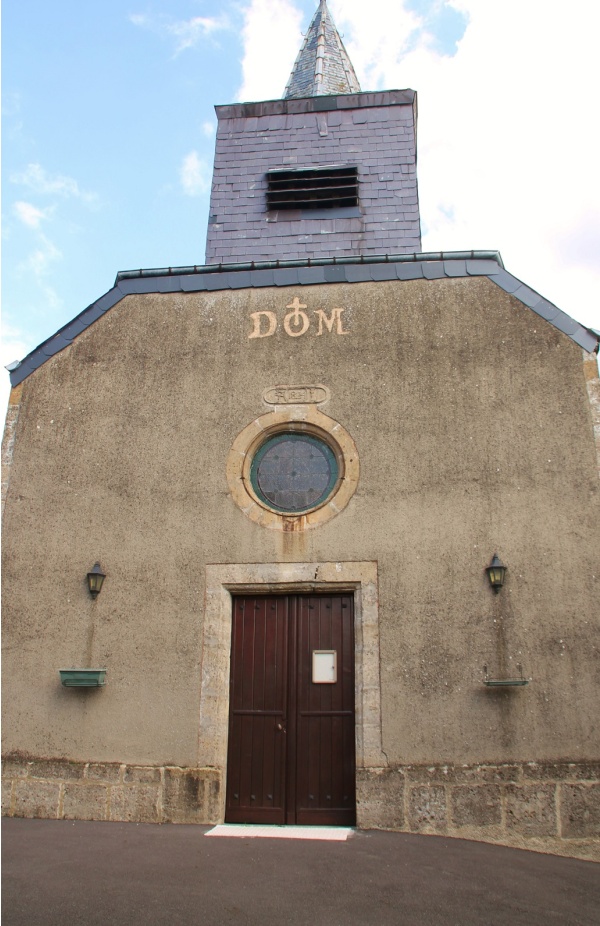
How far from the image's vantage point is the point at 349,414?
279 inches

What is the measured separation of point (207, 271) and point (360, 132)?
11.9ft

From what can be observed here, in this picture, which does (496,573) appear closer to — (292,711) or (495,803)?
(495,803)

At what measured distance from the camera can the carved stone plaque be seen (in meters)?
7.19

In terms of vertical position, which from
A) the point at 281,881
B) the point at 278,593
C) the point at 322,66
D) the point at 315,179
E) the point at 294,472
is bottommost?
the point at 281,881

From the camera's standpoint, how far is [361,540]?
261 inches

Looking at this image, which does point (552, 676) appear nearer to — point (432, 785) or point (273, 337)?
point (432, 785)

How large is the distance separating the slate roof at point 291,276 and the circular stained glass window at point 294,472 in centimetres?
184

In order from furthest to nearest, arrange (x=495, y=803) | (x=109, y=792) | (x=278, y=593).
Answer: (x=278, y=593)
(x=109, y=792)
(x=495, y=803)

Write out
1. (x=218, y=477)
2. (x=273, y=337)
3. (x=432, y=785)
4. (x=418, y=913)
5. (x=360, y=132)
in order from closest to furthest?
(x=418, y=913), (x=432, y=785), (x=218, y=477), (x=273, y=337), (x=360, y=132)

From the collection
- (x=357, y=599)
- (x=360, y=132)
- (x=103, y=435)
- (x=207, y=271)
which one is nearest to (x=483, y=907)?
(x=357, y=599)

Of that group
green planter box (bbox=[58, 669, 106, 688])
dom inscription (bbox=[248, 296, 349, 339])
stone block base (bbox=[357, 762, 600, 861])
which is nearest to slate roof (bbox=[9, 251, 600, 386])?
dom inscription (bbox=[248, 296, 349, 339])

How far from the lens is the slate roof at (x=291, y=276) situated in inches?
295

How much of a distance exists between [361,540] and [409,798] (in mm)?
2218

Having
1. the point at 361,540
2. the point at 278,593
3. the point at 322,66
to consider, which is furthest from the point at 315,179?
the point at 278,593
